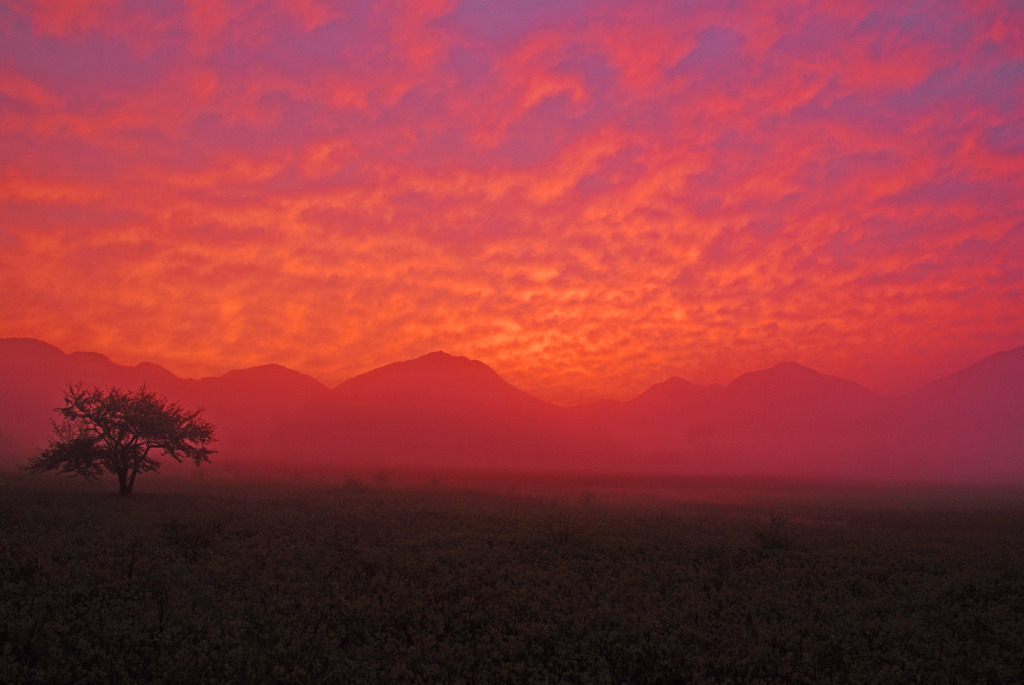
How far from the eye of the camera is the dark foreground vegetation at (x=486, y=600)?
677 inches

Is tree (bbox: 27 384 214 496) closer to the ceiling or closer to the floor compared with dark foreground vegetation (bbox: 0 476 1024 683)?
closer to the ceiling

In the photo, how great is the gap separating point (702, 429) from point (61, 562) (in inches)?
7768

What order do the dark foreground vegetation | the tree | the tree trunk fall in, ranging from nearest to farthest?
the dark foreground vegetation
the tree
the tree trunk

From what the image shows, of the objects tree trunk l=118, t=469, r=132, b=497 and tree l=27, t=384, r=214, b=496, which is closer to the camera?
tree l=27, t=384, r=214, b=496

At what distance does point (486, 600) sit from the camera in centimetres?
2202

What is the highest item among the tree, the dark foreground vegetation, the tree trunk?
the tree

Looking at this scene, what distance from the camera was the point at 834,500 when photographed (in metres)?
62.6

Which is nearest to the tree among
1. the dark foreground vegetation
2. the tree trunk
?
the tree trunk

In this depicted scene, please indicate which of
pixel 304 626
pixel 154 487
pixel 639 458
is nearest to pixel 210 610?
pixel 304 626

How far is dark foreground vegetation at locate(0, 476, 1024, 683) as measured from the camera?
56.4ft

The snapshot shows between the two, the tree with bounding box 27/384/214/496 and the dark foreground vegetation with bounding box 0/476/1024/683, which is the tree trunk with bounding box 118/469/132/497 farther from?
the dark foreground vegetation with bounding box 0/476/1024/683

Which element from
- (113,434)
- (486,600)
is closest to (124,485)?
(113,434)

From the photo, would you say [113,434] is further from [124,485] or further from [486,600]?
[486,600]

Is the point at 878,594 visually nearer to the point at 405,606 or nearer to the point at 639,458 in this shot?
the point at 405,606
